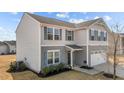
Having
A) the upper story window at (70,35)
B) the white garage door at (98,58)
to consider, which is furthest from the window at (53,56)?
the white garage door at (98,58)

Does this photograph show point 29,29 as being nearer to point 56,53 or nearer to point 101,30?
point 56,53

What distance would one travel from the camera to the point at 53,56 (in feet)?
44.8

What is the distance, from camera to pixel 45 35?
1298 centimetres

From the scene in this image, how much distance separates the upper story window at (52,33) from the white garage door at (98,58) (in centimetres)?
568

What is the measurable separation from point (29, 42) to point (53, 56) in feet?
10.7

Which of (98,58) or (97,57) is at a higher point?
(97,57)

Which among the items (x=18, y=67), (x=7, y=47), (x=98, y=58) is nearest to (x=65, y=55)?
(x=98, y=58)

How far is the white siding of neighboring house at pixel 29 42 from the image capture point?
41.5ft

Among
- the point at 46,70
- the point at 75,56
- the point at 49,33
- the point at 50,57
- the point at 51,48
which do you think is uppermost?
the point at 49,33

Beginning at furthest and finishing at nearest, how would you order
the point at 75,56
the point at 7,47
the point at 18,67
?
the point at 7,47
the point at 75,56
the point at 18,67

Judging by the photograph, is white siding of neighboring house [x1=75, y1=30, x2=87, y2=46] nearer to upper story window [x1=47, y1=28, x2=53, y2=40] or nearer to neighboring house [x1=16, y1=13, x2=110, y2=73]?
neighboring house [x1=16, y1=13, x2=110, y2=73]

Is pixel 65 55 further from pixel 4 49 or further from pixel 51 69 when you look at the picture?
pixel 4 49

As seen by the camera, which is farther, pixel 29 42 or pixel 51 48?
pixel 29 42
